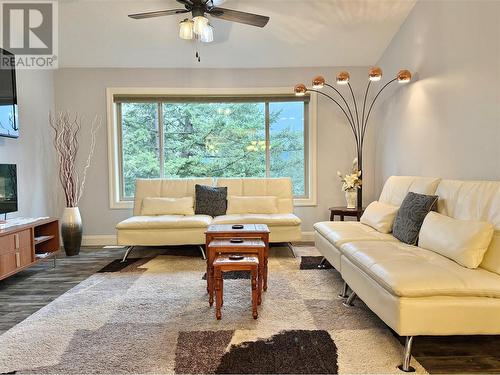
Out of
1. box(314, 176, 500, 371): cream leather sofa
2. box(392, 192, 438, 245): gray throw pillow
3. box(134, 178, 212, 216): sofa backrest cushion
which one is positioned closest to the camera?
box(314, 176, 500, 371): cream leather sofa

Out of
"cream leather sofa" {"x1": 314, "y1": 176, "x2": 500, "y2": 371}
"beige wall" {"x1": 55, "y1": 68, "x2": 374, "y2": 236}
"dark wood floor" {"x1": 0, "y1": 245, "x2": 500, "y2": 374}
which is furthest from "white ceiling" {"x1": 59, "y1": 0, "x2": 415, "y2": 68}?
"dark wood floor" {"x1": 0, "y1": 245, "x2": 500, "y2": 374}

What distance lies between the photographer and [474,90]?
278 centimetres

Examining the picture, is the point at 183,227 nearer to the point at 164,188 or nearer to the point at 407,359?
the point at 164,188

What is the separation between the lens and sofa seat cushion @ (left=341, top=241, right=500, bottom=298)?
179 centimetres

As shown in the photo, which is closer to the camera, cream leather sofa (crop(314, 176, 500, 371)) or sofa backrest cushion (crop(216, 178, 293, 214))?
cream leather sofa (crop(314, 176, 500, 371))

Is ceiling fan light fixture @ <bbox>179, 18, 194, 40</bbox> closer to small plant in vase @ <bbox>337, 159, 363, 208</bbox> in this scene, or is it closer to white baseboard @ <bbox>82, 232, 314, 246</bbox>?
small plant in vase @ <bbox>337, 159, 363, 208</bbox>

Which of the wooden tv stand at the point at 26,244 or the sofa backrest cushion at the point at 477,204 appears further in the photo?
the wooden tv stand at the point at 26,244

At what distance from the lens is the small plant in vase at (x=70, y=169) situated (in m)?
4.23

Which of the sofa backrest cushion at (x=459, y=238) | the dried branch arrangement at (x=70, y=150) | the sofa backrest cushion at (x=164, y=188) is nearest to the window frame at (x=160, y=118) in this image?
the dried branch arrangement at (x=70, y=150)

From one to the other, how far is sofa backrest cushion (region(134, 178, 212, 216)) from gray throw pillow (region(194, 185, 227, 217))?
158 millimetres

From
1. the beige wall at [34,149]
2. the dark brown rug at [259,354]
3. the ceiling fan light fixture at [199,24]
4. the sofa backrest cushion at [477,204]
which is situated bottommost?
the dark brown rug at [259,354]

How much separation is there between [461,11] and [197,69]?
316 cm

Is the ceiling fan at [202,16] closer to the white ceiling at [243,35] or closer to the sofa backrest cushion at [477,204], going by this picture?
the white ceiling at [243,35]

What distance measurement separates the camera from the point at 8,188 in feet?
11.4
